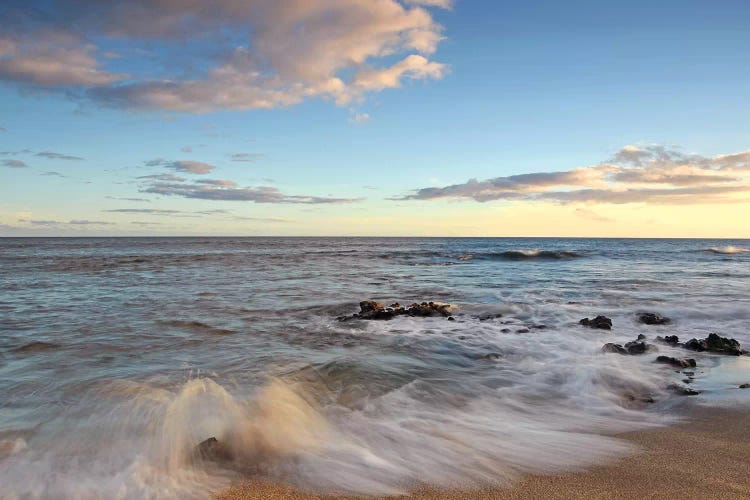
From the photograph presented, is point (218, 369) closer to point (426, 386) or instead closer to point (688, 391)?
point (426, 386)

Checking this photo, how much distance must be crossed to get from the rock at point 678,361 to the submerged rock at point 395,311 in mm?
5078

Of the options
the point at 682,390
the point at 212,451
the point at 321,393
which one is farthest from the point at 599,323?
the point at 212,451

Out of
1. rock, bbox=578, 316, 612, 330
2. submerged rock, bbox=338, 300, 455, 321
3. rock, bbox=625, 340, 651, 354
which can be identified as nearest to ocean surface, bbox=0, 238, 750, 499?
rock, bbox=625, 340, 651, 354

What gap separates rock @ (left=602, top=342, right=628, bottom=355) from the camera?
26.0 feet

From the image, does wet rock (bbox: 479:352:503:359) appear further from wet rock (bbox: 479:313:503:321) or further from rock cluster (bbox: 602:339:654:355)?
wet rock (bbox: 479:313:503:321)

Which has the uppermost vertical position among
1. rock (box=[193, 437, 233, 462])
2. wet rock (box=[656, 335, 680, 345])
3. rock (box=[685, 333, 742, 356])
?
rock (box=[685, 333, 742, 356])

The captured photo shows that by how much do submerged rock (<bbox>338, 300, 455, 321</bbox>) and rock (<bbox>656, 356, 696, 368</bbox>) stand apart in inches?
200

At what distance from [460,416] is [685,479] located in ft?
7.25

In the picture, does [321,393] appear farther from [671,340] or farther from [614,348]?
[671,340]

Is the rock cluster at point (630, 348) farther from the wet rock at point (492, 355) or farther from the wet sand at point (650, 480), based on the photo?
the wet sand at point (650, 480)

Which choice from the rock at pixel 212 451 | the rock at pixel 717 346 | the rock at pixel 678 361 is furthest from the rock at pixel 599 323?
the rock at pixel 212 451

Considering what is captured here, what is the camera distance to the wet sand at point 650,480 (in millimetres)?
3461

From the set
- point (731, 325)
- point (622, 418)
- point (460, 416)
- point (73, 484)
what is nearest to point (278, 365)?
point (460, 416)

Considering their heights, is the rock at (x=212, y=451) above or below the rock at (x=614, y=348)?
below
